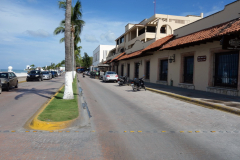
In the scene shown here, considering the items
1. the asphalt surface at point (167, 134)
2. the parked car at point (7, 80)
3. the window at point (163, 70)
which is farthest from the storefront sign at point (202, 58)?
the parked car at point (7, 80)

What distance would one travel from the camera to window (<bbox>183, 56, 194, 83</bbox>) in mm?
16141

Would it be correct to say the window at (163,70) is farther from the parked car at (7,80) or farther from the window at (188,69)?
the parked car at (7,80)

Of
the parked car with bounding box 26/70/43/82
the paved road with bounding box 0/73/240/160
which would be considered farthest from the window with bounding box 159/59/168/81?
the parked car with bounding box 26/70/43/82

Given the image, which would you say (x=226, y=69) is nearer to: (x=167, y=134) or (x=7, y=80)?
(x=167, y=134)

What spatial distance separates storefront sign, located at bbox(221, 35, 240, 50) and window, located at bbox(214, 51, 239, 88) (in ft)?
4.18

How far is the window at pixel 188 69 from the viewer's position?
16141 mm

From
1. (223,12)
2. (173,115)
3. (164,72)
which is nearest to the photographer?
(173,115)

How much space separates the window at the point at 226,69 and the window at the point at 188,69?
9.22 feet

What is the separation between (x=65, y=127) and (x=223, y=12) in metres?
12.5

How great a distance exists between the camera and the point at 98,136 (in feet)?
16.6

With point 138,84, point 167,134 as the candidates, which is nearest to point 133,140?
point 167,134

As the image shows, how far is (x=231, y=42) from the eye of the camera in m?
10.7

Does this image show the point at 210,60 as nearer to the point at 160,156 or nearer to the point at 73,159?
the point at 160,156

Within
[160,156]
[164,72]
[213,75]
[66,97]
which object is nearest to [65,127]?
[160,156]
